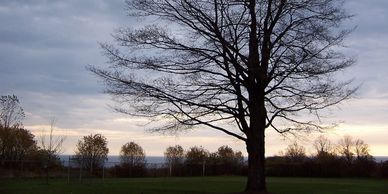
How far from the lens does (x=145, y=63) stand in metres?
22.9

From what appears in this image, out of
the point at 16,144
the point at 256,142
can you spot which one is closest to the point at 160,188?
the point at 256,142

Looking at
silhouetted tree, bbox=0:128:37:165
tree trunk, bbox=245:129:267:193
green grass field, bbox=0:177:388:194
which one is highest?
silhouetted tree, bbox=0:128:37:165

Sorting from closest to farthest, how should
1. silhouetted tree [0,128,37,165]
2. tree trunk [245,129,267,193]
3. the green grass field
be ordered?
tree trunk [245,129,267,193], the green grass field, silhouetted tree [0,128,37,165]

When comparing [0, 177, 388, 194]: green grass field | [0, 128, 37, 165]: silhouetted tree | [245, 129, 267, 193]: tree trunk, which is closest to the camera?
[245, 129, 267, 193]: tree trunk

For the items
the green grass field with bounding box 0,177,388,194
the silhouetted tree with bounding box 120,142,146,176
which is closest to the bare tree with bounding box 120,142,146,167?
the silhouetted tree with bounding box 120,142,146,176

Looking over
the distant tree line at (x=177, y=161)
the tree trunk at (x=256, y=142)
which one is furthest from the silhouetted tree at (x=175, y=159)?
the tree trunk at (x=256, y=142)

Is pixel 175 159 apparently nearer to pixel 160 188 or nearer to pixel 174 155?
pixel 174 155

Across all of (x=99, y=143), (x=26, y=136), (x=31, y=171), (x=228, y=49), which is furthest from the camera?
(x=99, y=143)

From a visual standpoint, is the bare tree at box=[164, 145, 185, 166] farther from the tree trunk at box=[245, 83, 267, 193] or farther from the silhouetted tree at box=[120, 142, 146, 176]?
the tree trunk at box=[245, 83, 267, 193]

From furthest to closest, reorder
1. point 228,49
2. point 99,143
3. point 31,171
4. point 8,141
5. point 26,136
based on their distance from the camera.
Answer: point 99,143 → point 26,136 → point 8,141 → point 31,171 → point 228,49

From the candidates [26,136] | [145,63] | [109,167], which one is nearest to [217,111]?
[145,63]

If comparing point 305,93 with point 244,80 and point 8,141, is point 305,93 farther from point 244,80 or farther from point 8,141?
point 8,141

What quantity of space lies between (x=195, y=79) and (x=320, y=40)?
5.48m

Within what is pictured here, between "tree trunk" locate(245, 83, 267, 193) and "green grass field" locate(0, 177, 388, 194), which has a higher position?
"tree trunk" locate(245, 83, 267, 193)
